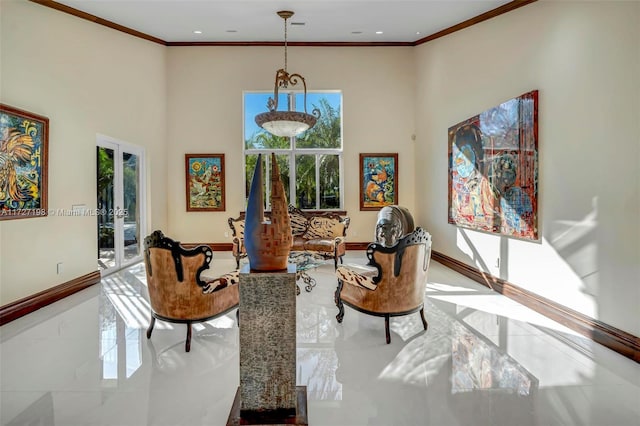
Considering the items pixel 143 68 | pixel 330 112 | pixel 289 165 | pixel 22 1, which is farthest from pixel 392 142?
pixel 22 1

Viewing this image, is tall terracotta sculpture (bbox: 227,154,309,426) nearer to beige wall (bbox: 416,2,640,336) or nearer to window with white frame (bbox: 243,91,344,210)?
beige wall (bbox: 416,2,640,336)

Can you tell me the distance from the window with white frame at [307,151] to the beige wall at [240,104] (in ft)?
0.64

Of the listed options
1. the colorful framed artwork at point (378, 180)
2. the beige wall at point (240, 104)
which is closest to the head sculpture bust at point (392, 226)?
the colorful framed artwork at point (378, 180)

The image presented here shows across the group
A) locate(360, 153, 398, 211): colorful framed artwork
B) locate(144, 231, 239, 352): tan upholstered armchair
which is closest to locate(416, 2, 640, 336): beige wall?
locate(360, 153, 398, 211): colorful framed artwork

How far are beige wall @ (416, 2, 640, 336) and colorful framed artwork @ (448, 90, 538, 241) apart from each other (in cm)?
13

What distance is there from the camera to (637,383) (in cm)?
243

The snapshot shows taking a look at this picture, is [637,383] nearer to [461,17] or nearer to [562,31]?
[562,31]

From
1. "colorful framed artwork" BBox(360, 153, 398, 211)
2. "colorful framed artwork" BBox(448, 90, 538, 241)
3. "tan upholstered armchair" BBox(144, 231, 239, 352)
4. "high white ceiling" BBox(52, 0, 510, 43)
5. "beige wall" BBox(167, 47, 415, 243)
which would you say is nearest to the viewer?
"tan upholstered armchair" BBox(144, 231, 239, 352)

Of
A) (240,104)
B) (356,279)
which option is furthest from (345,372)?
(240,104)

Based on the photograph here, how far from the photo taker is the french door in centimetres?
557

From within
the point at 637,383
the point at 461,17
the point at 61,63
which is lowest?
the point at 637,383

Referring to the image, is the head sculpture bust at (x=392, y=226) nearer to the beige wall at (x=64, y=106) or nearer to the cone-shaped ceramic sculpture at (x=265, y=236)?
the cone-shaped ceramic sculpture at (x=265, y=236)

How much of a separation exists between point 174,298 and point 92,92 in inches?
157

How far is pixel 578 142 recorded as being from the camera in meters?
3.44
